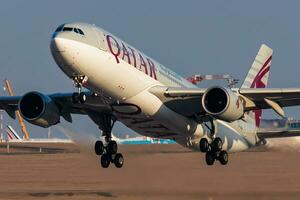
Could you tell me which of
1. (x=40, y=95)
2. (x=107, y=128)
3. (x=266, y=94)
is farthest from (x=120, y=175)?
(x=266, y=94)

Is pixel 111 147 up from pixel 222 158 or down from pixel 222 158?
up

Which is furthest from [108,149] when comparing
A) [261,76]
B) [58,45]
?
[261,76]

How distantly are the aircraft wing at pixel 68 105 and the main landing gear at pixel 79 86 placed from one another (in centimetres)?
293

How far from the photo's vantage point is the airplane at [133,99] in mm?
36969

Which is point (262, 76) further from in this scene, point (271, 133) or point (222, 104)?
point (222, 104)

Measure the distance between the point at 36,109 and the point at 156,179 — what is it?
1152 cm

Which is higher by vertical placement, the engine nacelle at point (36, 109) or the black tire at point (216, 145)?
the engine nacelle at point (36, 109)

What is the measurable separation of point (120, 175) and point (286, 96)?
1434 centimetres

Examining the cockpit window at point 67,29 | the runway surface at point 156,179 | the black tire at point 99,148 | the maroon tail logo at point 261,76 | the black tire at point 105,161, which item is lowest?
the runway surface at point 156,179

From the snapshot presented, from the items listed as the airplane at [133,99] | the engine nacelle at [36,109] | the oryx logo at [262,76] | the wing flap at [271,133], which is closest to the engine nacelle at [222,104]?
the airplane at [133,99]

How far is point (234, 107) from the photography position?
40.8 meters

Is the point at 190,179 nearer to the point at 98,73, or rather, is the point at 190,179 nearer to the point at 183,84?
the point at 183,84

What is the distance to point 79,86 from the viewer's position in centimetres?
3731

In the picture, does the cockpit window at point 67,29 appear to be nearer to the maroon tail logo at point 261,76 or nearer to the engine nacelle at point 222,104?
the engine nacelle at point 222,104
